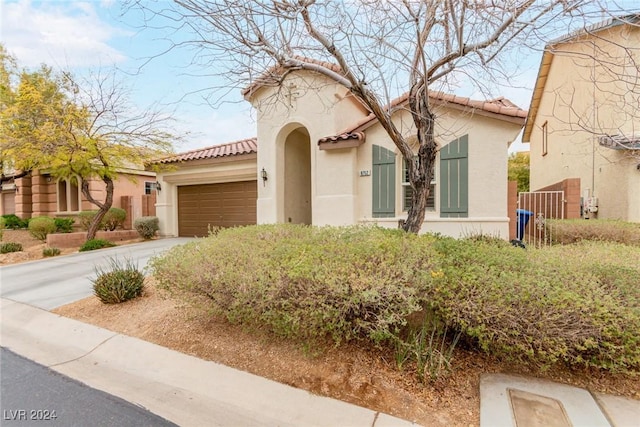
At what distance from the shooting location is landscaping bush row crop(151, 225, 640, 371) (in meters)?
2.81

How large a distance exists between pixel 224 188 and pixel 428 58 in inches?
399

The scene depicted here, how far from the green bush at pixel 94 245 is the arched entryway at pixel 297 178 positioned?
7422mm

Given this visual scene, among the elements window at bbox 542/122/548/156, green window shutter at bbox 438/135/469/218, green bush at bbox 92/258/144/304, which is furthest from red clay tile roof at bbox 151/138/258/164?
window at bbox 542/122/548/156

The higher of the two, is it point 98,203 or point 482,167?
point 482,167

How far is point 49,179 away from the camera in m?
17.1

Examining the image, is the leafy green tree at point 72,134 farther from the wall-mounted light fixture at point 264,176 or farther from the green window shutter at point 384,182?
the green window shutter at point 384,182

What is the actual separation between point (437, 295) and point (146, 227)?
44.2 feet

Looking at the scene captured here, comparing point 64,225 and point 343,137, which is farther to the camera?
point 64,225

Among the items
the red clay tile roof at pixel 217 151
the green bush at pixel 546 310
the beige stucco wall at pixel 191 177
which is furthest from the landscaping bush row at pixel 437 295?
the red clay tile roof at pixel 217 151

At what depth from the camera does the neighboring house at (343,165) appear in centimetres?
801

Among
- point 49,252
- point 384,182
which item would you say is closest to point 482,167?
point 384,182

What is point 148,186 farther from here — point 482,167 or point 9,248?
point 482,167

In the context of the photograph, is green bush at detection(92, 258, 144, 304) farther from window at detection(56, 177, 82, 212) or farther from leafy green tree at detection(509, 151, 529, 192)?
leafy green tree at detection(509, 151, 529, 192)

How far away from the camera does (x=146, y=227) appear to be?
43.8 ft
